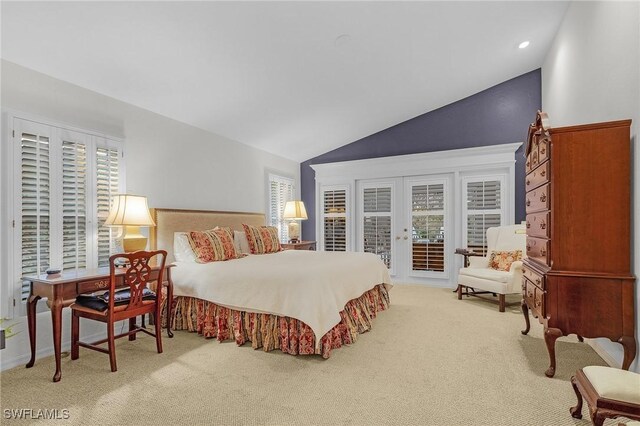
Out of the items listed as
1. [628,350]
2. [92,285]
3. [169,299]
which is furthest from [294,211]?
[628,350]

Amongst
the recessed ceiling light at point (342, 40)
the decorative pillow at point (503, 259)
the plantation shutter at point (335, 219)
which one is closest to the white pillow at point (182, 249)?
the recessed ceiling light at point (342, 40)

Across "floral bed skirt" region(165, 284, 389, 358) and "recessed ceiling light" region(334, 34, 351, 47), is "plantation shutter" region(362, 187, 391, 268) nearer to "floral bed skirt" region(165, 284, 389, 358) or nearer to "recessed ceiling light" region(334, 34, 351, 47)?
"floral bed skirt" region(165, 284, 389, 358)

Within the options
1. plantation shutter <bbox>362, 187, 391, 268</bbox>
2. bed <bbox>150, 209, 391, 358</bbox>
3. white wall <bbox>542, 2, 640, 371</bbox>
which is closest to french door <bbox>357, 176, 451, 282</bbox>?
plantation shutter <bbox>362, 187, 391, 268</bbox>

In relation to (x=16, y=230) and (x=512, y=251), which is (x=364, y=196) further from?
(x=16, y=230)

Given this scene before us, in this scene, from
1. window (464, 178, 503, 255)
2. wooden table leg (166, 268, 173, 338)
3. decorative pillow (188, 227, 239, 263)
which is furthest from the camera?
window (464, 178, 503, 255)

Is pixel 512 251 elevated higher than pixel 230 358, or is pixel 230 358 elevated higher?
pixel 512 251

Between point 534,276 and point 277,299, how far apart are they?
2.03 m

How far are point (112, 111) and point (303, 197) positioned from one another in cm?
398

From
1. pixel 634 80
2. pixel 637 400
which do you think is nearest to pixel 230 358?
pixel 637 400

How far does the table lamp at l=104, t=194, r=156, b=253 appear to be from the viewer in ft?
10.3

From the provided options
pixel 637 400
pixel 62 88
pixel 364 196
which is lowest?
pixel 637 400

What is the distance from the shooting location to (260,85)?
12.9 feet

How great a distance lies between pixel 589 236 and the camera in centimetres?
230

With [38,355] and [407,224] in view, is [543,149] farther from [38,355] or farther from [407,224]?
[38,355]
